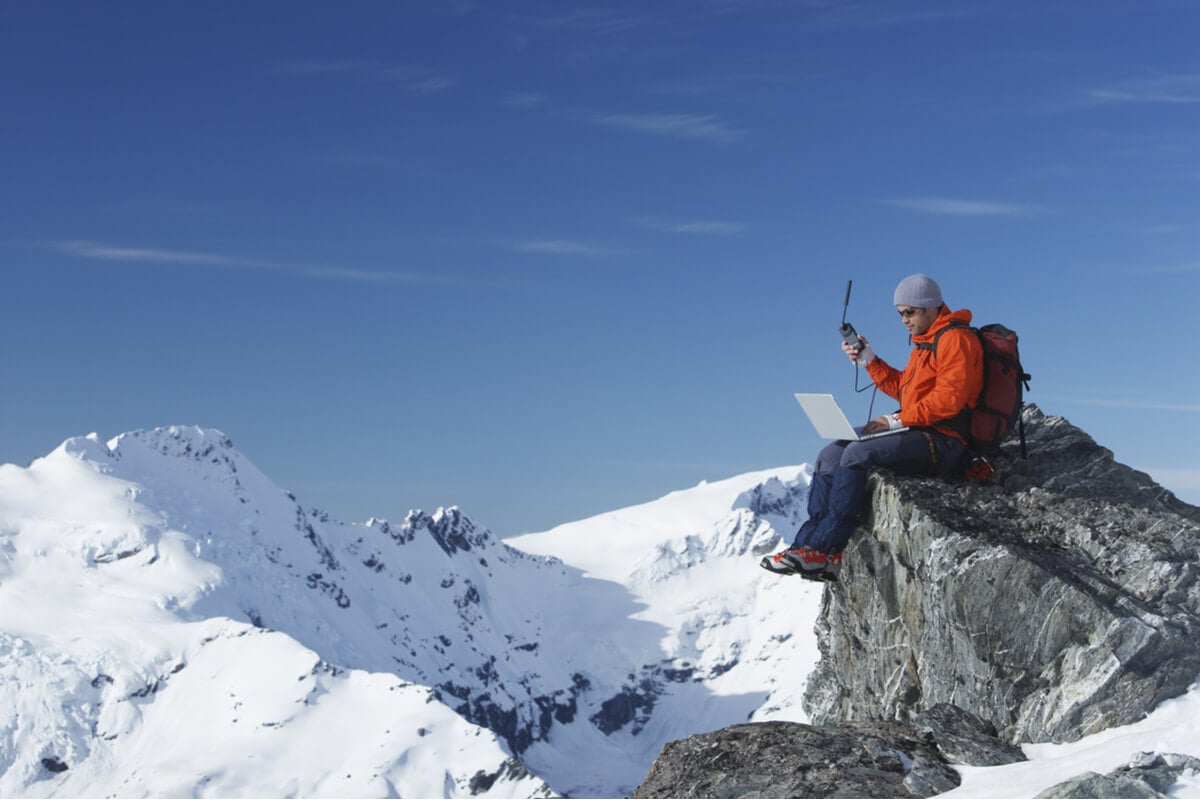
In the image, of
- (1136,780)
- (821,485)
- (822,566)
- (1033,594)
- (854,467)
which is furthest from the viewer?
(822,566)

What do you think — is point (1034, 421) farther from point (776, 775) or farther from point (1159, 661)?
point (776, 775)

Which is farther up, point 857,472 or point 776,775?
point 857,472

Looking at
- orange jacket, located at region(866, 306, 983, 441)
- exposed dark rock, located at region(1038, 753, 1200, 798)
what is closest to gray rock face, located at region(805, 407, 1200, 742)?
orange jacket, located at region(866, 306, 983, 441)

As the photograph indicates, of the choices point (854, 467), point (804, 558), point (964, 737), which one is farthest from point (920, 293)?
point (964, 737)

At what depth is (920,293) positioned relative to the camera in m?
16.2

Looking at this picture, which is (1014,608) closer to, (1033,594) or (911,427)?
(1033,594)

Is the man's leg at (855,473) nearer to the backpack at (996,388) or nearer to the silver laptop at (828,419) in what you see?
the silver laptop at (828,419)

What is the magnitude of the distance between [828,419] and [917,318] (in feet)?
6.47

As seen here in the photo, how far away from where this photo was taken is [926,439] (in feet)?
54.0

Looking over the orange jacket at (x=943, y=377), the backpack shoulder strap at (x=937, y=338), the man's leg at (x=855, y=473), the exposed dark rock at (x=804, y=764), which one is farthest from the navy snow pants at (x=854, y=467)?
the exposed dark rock at (x=804, y=764)

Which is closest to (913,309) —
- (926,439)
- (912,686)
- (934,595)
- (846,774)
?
(926,439)

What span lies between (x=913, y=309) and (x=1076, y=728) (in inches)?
243

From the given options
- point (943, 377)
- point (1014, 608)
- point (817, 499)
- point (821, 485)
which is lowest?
point (1014, 608)

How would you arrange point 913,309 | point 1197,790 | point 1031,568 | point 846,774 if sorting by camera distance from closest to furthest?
point 1197,790 < point 846,774 < point 1031,568 < point 913,309
